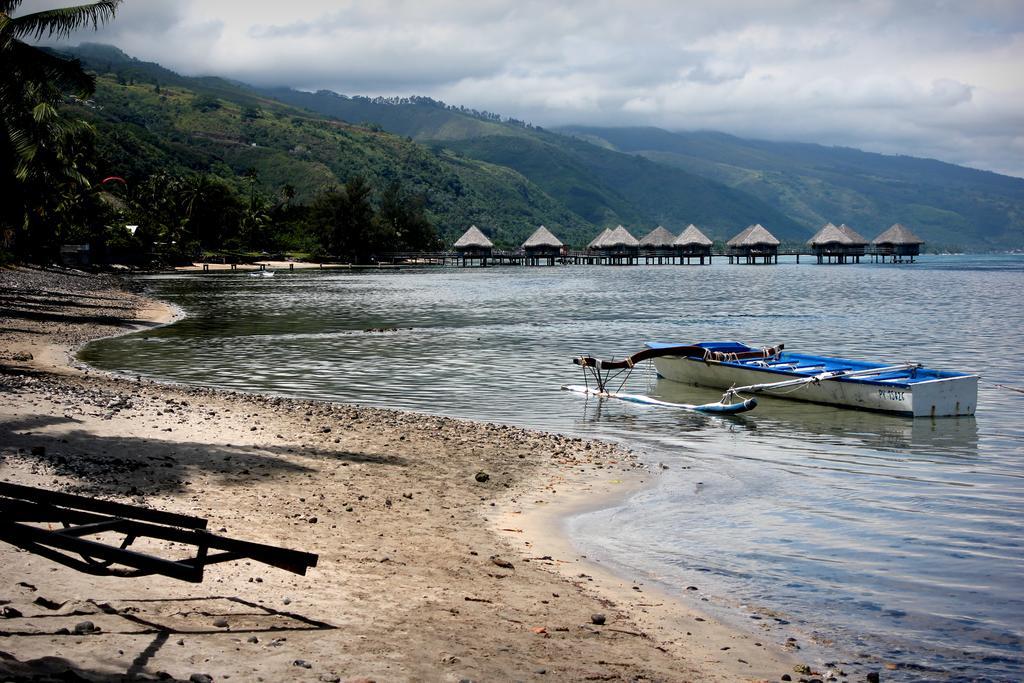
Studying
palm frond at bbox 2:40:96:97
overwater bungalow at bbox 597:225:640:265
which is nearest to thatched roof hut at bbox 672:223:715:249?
overwater bungalow at bbox 597:225:640:265

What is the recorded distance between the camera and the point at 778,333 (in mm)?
41469

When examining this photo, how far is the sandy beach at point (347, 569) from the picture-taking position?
20.5 feet

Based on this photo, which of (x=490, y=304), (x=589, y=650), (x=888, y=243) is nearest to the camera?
(x=589, y=650)

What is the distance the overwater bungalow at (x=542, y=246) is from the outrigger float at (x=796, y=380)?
12480 cm

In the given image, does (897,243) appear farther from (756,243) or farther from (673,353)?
(673,353)

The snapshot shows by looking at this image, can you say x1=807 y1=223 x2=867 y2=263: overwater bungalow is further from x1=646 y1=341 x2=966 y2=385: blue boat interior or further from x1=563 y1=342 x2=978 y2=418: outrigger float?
x1=563 y1=342 x2=978 y2=418: outrigger float

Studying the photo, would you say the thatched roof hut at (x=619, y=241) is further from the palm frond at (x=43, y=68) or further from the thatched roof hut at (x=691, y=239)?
the palm frond at (x=43, y=68)

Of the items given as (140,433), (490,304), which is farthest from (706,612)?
(490,304)

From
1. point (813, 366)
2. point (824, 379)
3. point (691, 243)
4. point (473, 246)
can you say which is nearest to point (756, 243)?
point (691, 243)

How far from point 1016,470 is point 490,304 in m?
45.8

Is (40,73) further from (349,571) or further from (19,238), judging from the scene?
(19,238)

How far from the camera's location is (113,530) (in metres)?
6.13

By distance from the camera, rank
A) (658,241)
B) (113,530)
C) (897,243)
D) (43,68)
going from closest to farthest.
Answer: (113,530), (43,68), (658,241), (897,243)

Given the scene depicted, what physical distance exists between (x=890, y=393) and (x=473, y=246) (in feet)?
414
